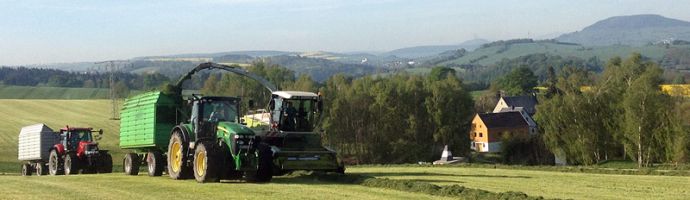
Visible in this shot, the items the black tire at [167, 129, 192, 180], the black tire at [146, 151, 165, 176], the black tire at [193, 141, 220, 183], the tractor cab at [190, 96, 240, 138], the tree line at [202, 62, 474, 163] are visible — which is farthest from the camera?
the tree line at [202, 62, 474, 163]

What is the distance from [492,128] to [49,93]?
82563 mm

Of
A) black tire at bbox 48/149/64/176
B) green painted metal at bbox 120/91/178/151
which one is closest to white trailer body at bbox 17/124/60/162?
black tire at bbox 48/149/64/176

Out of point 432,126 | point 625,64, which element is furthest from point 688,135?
point 432,126

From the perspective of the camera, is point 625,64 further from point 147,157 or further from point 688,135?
point 147,157

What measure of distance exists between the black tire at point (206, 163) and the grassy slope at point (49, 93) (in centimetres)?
10611

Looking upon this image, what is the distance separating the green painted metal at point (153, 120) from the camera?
79.0ft

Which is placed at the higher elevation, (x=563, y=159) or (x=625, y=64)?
(x=625, y=64)

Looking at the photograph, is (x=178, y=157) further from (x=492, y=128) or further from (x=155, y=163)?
Result: (x=492, y=128)

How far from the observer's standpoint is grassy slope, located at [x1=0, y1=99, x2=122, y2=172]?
64519mm

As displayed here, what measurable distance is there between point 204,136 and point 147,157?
13.9 feet

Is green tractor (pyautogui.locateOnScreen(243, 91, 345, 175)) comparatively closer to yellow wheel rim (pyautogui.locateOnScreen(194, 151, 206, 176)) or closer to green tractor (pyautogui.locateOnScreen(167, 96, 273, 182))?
green tractor (pyautogui.locateOnScreen(167, 96, 273, 182))

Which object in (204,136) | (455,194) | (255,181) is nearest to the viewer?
(455,194)

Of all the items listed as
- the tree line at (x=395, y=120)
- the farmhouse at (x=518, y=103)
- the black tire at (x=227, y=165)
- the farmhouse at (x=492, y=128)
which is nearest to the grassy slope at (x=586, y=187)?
the black tire at (x=227, y=165)

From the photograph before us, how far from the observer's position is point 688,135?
4700cm
